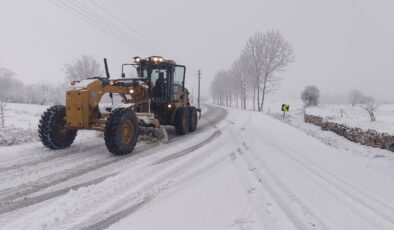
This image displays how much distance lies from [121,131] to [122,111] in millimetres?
482

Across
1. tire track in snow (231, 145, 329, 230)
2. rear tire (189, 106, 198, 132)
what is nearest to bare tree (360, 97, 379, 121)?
rear tire (189, 106, 198, 132)

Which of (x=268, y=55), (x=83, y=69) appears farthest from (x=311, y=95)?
(x=83, y=69)

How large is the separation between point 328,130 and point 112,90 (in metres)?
12.8

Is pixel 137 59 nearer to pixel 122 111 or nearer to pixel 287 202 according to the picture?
pixel 122 111

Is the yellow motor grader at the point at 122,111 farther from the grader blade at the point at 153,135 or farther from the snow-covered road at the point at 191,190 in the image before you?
the snow-covered road at the point at 191,190

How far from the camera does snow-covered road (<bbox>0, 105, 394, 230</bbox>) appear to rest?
411 centimetres

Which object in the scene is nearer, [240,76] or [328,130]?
[328,130]

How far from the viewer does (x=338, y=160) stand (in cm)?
817

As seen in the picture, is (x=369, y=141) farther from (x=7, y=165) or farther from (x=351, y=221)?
(x=7, y=165)

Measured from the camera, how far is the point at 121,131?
8031 millimetres

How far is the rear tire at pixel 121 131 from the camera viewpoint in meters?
7.82

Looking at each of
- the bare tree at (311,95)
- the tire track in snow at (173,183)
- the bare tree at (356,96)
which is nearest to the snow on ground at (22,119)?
the tire track in snow at (173,183)

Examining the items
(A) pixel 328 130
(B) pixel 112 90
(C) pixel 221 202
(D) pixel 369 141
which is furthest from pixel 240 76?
(C) pixel 221 202

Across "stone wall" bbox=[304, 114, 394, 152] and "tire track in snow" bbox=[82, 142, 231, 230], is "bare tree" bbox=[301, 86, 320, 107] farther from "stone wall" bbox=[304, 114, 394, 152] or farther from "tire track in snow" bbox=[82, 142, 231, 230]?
"tire track in snow" bbox=[82, 142, 231, 230]
